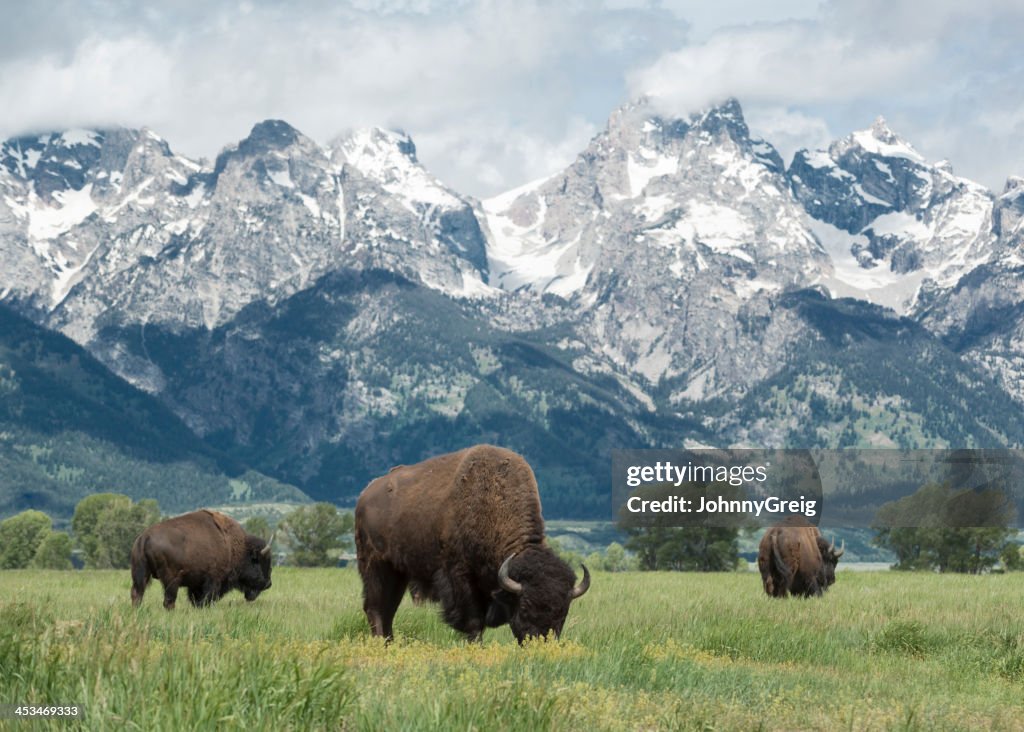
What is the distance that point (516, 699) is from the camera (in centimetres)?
970

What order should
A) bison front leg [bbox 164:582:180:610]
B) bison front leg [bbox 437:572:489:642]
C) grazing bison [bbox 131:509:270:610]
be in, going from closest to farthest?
1. bison front leg [bbox 437:572:489:642]
2. bison front leg [bbox 164:582:180:610]
3. grazing bison [bbox 131:509:270:610]

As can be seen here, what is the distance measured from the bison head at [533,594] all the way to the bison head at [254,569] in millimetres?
13832

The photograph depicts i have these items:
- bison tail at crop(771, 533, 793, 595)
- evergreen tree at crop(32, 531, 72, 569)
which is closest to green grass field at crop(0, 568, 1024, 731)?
bison tail at crop(771, 533, 793, 595)

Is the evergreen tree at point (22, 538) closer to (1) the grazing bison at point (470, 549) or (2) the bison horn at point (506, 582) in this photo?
(1) the grazing bison at point (470, 549)

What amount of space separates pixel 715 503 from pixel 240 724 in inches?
3957

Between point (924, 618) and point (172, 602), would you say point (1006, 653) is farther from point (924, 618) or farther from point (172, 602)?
point (172, 602)

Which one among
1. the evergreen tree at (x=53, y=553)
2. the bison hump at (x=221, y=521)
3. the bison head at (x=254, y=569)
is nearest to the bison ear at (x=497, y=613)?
the bison hump at (x=221, y=521)

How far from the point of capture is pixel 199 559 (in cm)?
2695

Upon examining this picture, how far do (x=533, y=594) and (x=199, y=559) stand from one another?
42.1ft

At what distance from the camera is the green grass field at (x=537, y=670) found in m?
9.03

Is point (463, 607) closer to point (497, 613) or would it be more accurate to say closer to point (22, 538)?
point (497, 613)

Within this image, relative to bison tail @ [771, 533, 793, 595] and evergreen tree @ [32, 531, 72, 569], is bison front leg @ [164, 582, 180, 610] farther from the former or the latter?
evergreen tree @ [32, 531, 72, 569]

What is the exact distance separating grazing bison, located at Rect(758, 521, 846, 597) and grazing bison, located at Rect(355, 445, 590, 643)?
16496mm

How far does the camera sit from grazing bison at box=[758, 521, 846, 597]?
32781mm
